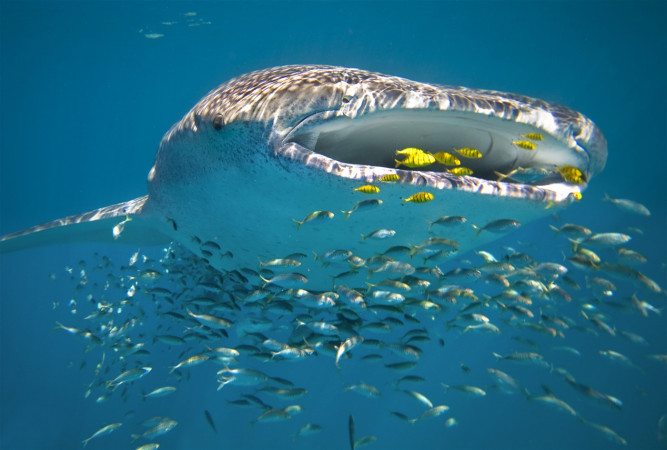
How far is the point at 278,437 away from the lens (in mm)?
28969

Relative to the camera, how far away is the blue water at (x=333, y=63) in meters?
18.0

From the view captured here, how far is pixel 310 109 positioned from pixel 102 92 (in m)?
37.6

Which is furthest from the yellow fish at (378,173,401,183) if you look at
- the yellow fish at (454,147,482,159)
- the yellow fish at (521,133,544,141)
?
the yellow fish at (521,133,544,141)

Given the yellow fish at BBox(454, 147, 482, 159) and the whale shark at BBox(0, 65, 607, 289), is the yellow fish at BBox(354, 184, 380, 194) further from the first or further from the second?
the yellow fish at BBox(454, 147, 482, 159)

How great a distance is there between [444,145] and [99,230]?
5.35m

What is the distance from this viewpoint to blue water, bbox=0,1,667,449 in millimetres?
18016

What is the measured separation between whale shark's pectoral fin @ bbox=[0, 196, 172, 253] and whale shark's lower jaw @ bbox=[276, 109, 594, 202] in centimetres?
300

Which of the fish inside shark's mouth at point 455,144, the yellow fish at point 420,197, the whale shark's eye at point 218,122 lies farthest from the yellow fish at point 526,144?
the whale shark's eye at point 218,122

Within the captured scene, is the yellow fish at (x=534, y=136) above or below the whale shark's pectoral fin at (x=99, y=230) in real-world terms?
above

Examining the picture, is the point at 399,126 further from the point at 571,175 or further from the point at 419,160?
the point at 571,175

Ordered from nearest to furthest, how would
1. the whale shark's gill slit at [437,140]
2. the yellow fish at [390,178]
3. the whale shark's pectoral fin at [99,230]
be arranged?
the yellow fish at [390,178] → the whale shark's gill slit at [437,140] → the whale shark's pectoral fin at [99,230]

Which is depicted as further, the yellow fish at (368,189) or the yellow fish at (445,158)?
the yellow fish at (445,158)

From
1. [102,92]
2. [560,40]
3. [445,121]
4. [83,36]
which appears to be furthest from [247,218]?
[102,92]

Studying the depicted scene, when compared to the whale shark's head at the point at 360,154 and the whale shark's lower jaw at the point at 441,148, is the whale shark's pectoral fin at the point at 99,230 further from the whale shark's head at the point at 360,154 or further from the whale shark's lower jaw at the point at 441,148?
the whale shark's lower jaw at the point at 441,148
